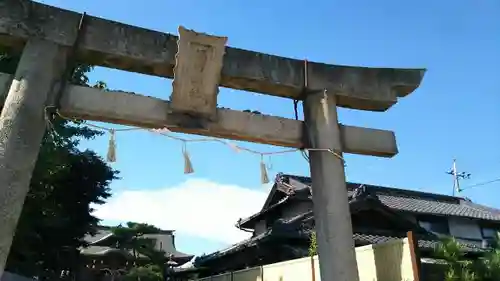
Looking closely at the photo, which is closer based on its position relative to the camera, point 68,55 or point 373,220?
point 68,55

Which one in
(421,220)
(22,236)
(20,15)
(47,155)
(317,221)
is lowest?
(317,221)

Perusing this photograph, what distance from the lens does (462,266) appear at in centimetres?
735

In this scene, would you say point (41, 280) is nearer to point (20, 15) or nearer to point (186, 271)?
point (186, 271)

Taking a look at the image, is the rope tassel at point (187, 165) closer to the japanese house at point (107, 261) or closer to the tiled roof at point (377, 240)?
the tiled roof at point (377, 240)

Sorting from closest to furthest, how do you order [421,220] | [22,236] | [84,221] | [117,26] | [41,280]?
[117,26]
[22,236]
[41,280]
[84,221]
[421,220]

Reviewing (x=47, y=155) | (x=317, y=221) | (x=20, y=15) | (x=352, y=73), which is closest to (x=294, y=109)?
(x=352, y=73)

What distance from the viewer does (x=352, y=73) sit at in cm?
732

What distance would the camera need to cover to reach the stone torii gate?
5.57 m

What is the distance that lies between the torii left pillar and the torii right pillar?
3706 millimetres

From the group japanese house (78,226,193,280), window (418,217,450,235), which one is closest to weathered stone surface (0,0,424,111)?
window (418,217,450,235)

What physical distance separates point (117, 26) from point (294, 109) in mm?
2968

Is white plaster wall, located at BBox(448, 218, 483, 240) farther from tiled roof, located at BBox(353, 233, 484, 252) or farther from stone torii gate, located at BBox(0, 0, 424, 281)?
stone torii gate, located at BBox(0, 0, 424, 281)

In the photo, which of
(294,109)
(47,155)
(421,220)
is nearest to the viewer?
(294,109)

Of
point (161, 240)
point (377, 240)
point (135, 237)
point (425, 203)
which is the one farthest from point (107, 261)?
point (425, 203)
